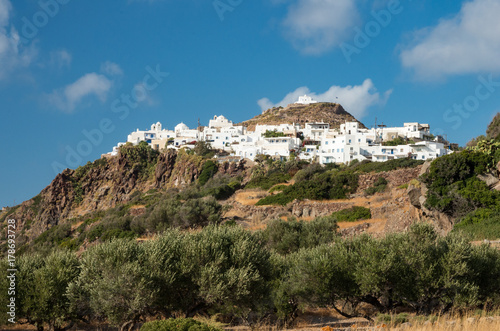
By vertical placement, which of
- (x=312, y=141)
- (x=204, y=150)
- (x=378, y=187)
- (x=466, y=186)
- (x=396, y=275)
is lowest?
(x=396, y=275)

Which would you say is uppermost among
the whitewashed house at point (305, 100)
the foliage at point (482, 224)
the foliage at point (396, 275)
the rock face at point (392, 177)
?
the whitewashed house at point (305, 100)

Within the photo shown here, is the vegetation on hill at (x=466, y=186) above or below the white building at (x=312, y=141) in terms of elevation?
below

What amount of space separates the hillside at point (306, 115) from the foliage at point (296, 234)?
9620 cm

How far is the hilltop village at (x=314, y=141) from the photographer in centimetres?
7506

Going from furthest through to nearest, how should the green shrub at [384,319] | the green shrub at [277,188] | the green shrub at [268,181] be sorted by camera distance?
the green shrub at [268,181] < the green shrub at [277,188] < the green shrub at [384,319]

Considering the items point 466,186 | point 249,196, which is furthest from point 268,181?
point 466,186

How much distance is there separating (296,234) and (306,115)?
113m

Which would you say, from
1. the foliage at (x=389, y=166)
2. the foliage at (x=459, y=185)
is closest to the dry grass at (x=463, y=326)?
the foliage at (x=459, y=185)

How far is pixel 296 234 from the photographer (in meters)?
27.3

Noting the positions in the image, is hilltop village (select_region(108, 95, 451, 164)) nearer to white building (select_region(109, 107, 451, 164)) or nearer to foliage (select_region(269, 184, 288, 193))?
white building (select_region(109, 107, 451, 164))

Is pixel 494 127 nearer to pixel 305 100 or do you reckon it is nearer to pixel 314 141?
pixel 314 141

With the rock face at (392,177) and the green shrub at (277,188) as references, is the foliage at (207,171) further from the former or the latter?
the rock face at (392,177)

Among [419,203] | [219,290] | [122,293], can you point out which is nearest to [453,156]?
[419,203]

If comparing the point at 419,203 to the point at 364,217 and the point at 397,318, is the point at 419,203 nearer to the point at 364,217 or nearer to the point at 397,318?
the point at 364,217
